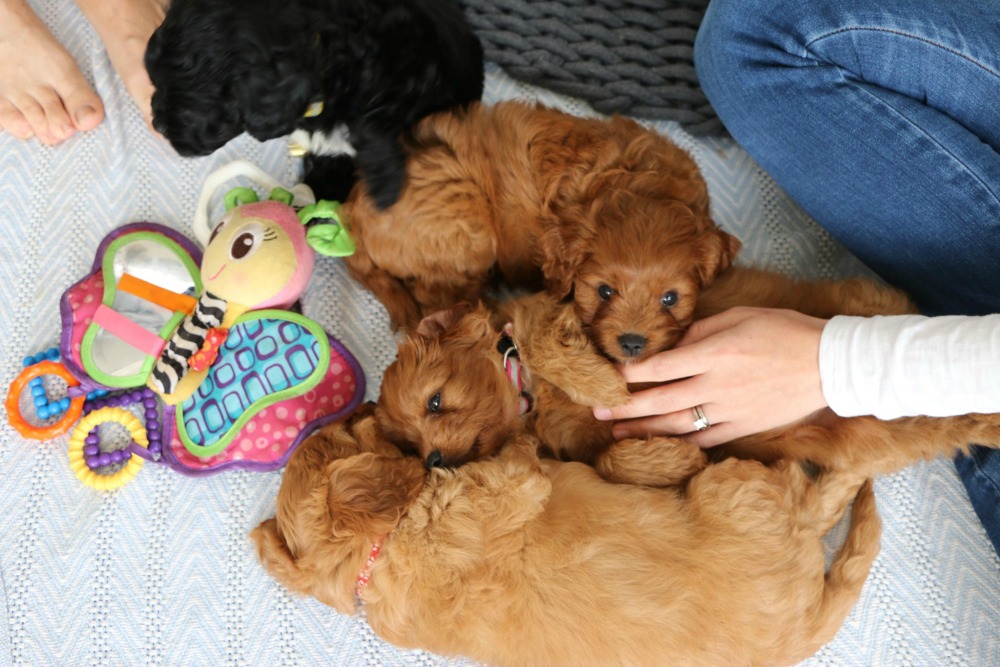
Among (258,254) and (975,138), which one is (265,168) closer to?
(258,254)

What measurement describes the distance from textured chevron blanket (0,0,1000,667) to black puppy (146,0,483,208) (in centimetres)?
53

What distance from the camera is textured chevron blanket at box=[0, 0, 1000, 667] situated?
189 cm

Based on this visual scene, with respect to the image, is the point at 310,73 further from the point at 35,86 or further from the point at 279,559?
the point at 35,86

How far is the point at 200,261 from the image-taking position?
2.12 metres

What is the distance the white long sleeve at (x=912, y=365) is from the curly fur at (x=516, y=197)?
0.35 m

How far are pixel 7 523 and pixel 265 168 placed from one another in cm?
115

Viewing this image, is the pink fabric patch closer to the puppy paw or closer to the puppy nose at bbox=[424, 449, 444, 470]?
the puppy nose at bbox=[424, 449, 444, 470]

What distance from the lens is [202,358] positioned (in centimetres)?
191

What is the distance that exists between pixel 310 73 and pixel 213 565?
123 centimetres

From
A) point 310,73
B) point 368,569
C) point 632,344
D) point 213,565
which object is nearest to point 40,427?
point 213,565

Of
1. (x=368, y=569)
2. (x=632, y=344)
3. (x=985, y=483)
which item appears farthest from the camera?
(x=985, y=483)

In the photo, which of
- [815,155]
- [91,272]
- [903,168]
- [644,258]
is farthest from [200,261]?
[903,168]

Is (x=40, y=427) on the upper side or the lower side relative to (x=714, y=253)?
lower

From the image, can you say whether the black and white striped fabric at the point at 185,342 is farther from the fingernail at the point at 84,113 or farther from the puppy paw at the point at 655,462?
the puppy paw at the point at 655,462
